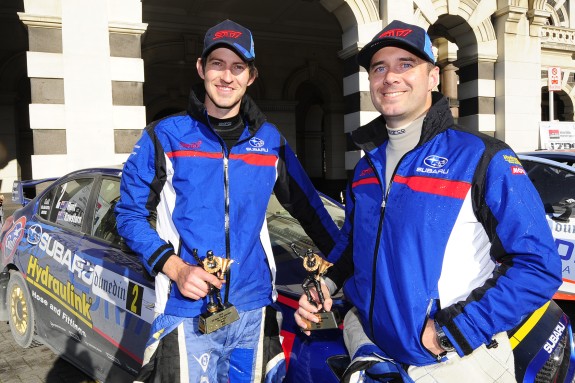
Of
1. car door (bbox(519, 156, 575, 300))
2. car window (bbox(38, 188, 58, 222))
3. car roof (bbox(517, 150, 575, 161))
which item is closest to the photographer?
car window (bbox(38, 188, 58, 222))

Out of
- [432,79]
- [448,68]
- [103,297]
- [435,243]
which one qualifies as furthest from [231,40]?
[448,68]

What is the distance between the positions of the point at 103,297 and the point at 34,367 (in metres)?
1.44

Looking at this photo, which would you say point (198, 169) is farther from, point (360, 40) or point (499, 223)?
point (360, 40)

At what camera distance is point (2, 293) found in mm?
4418

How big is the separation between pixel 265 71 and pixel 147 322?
13195mm

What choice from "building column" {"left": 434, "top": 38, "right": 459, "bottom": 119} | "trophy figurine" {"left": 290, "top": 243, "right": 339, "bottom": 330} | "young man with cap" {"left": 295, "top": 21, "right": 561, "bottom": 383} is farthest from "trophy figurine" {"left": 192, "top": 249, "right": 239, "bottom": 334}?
"building column" {"left": 434, "top": 38, "right": 459, "bottom": 119}

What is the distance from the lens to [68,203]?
3.78m

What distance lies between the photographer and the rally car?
78.0 inches

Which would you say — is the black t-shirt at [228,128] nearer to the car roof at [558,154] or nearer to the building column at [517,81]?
the car roof at [558,154]

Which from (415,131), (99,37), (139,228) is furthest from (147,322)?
(99,37)

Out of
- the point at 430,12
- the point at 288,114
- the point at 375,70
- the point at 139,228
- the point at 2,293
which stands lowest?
the point at 2,293

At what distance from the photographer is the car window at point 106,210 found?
331 cm

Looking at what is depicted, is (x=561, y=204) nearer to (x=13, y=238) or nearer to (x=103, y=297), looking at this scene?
(x=103, y=297)

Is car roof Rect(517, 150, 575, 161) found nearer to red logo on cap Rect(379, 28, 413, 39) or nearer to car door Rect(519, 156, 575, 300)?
car door Rect(519, 156, 575, 300)
